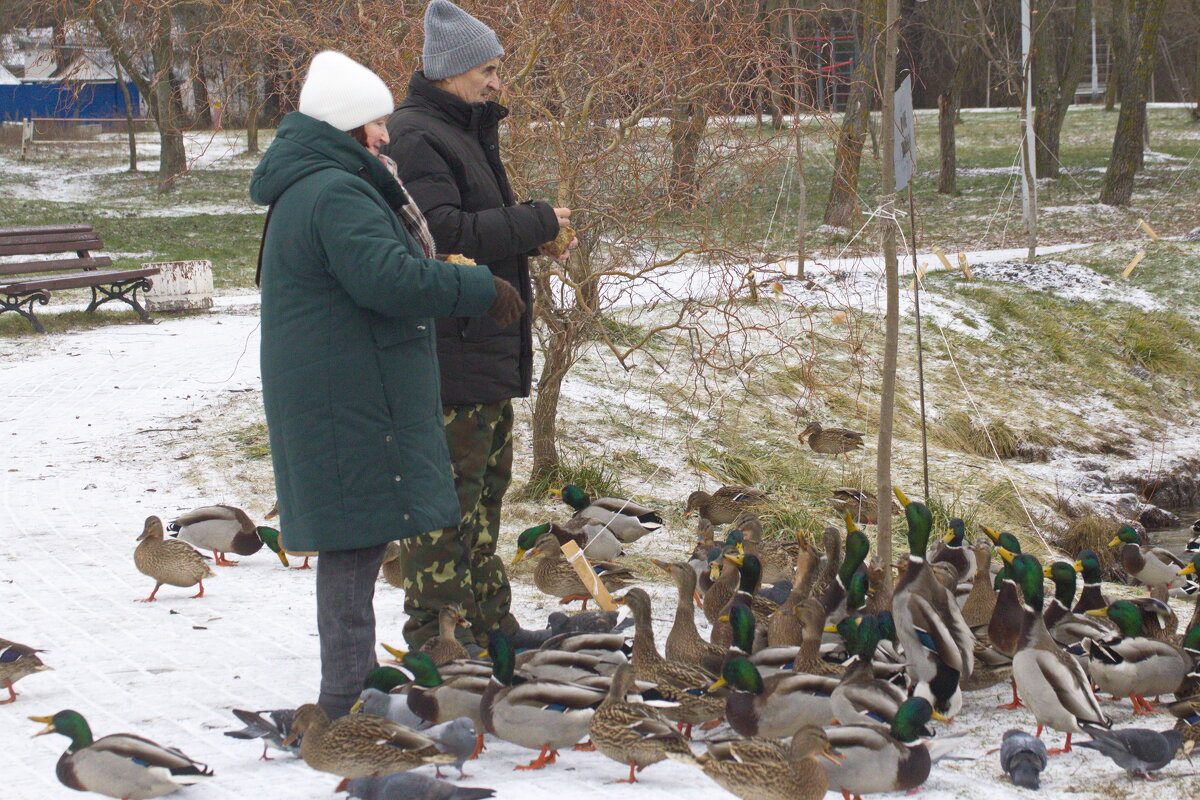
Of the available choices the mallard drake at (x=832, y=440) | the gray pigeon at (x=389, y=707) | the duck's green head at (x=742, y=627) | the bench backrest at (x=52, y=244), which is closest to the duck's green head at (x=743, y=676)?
the duck's green head at (x=742, y=627)

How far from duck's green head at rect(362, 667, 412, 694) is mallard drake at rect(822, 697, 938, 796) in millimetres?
1308

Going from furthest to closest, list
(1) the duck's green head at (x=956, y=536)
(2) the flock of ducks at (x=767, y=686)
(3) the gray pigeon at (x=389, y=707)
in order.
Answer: (1) the duck's green head at (x=956, y=536)
(3) the gray pigeon at (x=389, y=707)
(2) the flock of ducks at (x=767, y=686)

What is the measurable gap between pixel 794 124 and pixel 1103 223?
16.4m

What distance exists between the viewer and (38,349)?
11695 millimetres

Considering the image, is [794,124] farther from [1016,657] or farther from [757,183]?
[1016,657]

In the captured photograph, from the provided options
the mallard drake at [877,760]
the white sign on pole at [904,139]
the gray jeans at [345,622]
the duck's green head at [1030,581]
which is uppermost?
the white sign on pole at [904,139]

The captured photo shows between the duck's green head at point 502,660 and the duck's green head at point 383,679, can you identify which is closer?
the duck's green head at point 383,679

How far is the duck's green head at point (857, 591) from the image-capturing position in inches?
195

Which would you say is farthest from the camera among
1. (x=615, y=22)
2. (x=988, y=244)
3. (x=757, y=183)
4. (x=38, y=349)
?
(x=988, y=244)

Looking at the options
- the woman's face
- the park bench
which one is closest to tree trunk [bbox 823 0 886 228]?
the woman's face

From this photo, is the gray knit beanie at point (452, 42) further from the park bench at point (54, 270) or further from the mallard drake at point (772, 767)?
the park bench at point (54, 270)

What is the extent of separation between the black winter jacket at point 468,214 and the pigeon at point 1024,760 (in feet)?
6.39

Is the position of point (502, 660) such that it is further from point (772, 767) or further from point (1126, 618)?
point (1126, 618)

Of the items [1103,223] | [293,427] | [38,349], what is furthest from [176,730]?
[1103,223]
